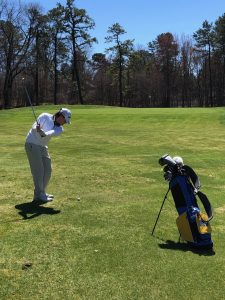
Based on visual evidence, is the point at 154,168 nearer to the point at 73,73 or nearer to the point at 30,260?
the point at 30,260

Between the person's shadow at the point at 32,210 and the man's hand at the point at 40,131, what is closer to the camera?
the person's shadow at the point at 32,210

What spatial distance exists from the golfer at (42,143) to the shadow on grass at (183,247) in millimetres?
2901

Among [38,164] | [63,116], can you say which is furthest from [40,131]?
[38,164]

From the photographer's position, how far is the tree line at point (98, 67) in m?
59.2

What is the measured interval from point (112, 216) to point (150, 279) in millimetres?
2664

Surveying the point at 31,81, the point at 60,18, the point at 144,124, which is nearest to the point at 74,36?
the point at 60,18

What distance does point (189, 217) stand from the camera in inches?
242

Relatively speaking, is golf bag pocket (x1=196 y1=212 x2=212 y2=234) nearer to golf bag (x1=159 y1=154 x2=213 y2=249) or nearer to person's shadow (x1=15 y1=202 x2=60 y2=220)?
golf bag (x1=159 y1=154 x2=213 y2=249)

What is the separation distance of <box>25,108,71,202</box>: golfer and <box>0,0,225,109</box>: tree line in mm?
50052

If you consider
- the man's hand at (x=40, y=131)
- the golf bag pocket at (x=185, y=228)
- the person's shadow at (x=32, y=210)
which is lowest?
the person's shadow at (x=32, y=210)

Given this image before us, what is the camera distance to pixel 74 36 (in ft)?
196

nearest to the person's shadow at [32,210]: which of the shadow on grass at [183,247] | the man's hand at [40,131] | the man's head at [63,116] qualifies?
the man's hand at [40,131]

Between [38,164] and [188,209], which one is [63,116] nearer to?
[38,164]

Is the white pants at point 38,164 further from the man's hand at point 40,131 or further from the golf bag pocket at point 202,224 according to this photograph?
the golf bag pocket at point 202,224
